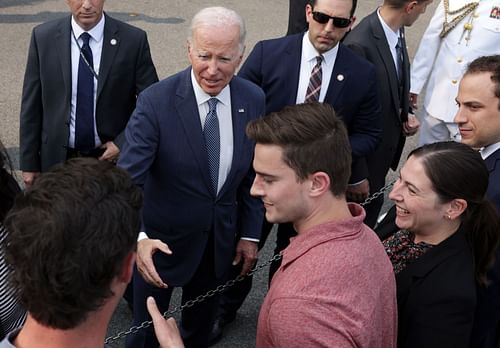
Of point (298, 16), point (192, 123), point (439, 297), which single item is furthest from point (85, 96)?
point (298, 16)

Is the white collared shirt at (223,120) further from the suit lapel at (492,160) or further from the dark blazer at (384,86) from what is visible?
the dark blazer at (384,86)

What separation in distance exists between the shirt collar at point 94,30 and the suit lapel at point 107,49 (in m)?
0.02

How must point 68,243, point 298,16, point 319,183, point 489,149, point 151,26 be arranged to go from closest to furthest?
point 68,243 → point 319,183 → point 489,149 → point 298,16 → point 151,26

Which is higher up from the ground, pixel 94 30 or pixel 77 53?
pixel 94 30

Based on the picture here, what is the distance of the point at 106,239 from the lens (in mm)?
1298

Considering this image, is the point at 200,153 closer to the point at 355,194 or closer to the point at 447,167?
the point at 447,167

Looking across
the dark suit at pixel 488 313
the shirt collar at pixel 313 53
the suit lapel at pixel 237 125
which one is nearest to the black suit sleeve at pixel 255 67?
the shirt collar at pixel 313 53

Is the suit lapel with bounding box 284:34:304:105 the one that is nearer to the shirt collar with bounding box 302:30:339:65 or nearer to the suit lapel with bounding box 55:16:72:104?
the shirt collar with bounding box 302:30:339:65

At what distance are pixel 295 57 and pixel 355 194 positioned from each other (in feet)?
3.22

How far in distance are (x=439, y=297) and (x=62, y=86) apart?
90.7 inches

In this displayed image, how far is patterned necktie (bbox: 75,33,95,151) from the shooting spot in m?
3.43

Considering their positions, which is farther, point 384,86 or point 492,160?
point 384,86

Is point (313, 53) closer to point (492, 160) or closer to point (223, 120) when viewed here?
point (223, 120)

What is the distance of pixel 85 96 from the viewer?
136 inches
